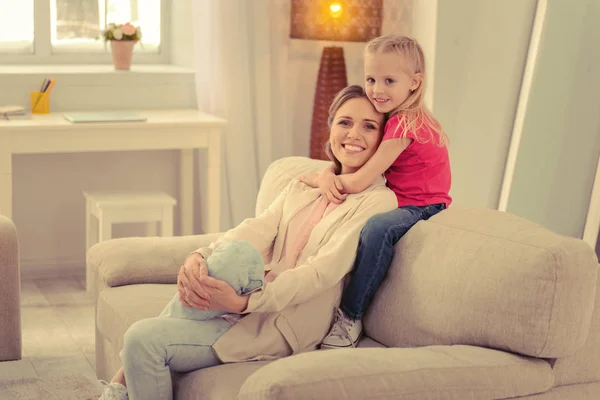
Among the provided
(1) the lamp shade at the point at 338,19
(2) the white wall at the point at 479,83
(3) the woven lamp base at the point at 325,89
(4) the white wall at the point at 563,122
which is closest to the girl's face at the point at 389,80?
(4) the white wall at the point at 563,122

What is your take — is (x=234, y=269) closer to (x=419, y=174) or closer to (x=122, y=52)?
(x=419, y=174)

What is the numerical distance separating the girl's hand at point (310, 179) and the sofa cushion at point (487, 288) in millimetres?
316

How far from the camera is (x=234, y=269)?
2061 mm

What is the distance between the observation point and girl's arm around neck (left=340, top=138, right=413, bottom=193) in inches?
90.4

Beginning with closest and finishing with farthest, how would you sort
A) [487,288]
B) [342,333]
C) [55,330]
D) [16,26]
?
[487,288] → [342,333] → [55,330] → [16,26]

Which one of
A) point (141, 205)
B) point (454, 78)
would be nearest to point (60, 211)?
point (141, 205)

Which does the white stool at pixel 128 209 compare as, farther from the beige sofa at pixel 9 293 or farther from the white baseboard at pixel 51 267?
the beige sofa at pixel 9 293

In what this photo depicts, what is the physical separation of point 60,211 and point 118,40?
0.84m

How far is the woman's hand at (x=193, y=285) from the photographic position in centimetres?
206

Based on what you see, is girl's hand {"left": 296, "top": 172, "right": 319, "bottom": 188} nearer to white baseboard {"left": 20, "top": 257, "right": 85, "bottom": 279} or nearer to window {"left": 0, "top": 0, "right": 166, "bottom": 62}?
white baseboard {"left": 20, "top": 257, "right": 85, "bottom": 279}

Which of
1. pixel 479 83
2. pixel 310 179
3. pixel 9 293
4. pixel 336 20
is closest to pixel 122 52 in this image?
pixel 336 20

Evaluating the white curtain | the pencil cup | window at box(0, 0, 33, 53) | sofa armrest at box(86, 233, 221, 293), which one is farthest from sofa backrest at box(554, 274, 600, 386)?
window at box(0, 0, 33, 53)

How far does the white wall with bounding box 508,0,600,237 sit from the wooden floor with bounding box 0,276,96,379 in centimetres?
184

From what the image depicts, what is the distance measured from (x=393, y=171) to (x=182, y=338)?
2.38 feet
